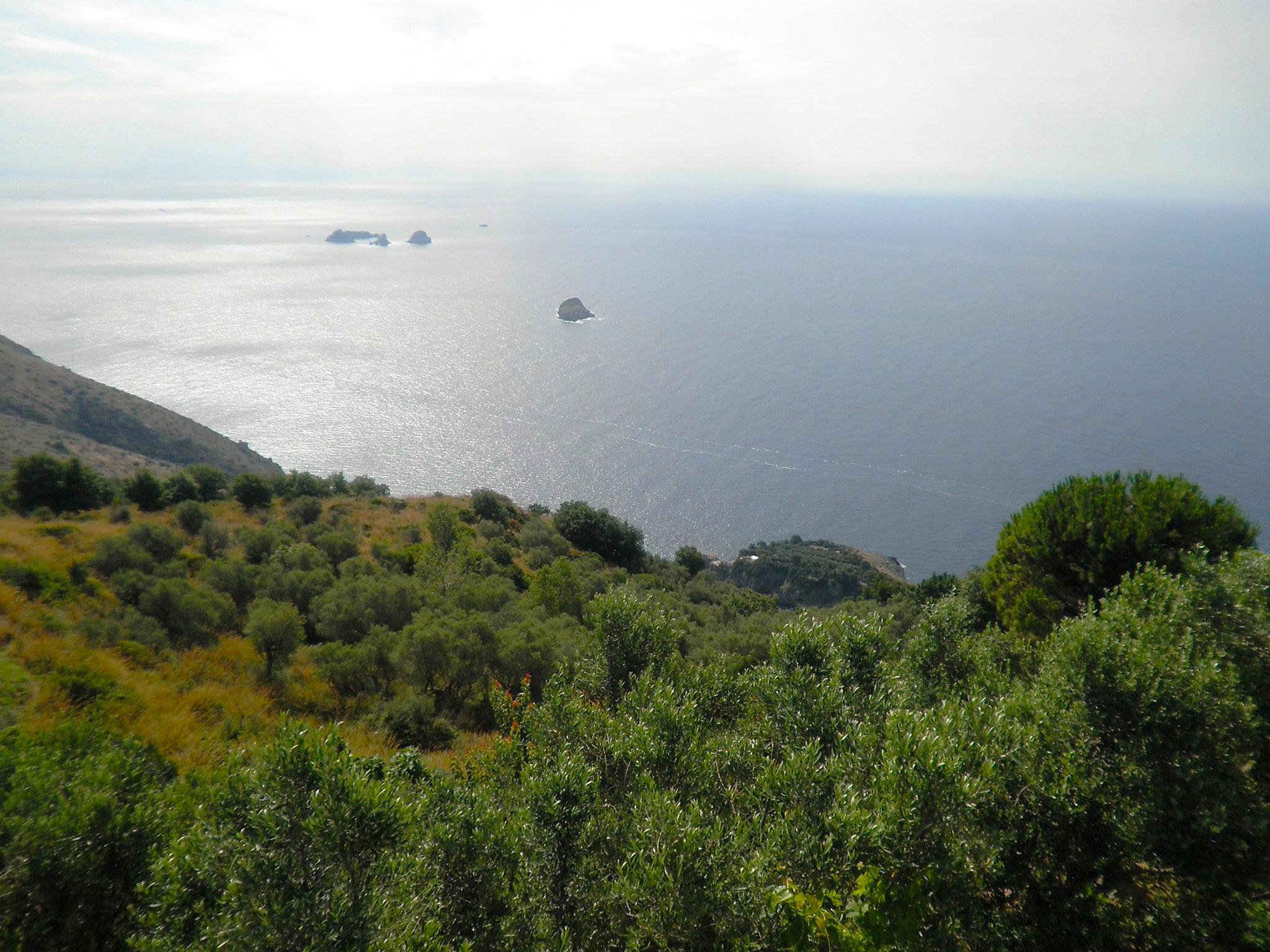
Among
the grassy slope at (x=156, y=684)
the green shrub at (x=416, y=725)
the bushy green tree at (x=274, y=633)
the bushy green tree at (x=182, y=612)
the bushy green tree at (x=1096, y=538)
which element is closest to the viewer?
the grassy slope at (x=156, y=684)

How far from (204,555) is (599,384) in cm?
8315

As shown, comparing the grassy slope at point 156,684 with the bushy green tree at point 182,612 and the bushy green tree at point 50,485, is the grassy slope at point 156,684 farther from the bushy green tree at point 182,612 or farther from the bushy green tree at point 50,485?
the bushy green tree at point 50,485

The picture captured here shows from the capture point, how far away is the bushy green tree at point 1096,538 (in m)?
17.0

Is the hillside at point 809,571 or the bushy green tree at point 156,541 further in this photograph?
the hillside at point 809,571

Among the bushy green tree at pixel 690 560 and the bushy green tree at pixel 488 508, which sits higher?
the bushy green tree at pixel 488 508

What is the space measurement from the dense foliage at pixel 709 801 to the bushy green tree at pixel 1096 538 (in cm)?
410

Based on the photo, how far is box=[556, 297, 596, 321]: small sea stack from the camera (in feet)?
458

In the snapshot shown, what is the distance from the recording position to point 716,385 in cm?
10550

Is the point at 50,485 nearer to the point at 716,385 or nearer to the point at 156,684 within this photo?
the point at 156,684

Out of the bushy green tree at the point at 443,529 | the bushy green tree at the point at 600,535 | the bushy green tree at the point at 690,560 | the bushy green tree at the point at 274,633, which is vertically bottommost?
the bushy green tree at the point at 690,560

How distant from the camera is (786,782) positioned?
287 inches

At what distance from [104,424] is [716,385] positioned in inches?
3054

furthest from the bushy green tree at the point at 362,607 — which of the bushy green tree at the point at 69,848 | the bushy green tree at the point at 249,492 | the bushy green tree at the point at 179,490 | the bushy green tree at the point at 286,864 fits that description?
the bushy green tree at the point at 179,490

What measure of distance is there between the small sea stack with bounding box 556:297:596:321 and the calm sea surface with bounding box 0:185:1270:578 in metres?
3.39
